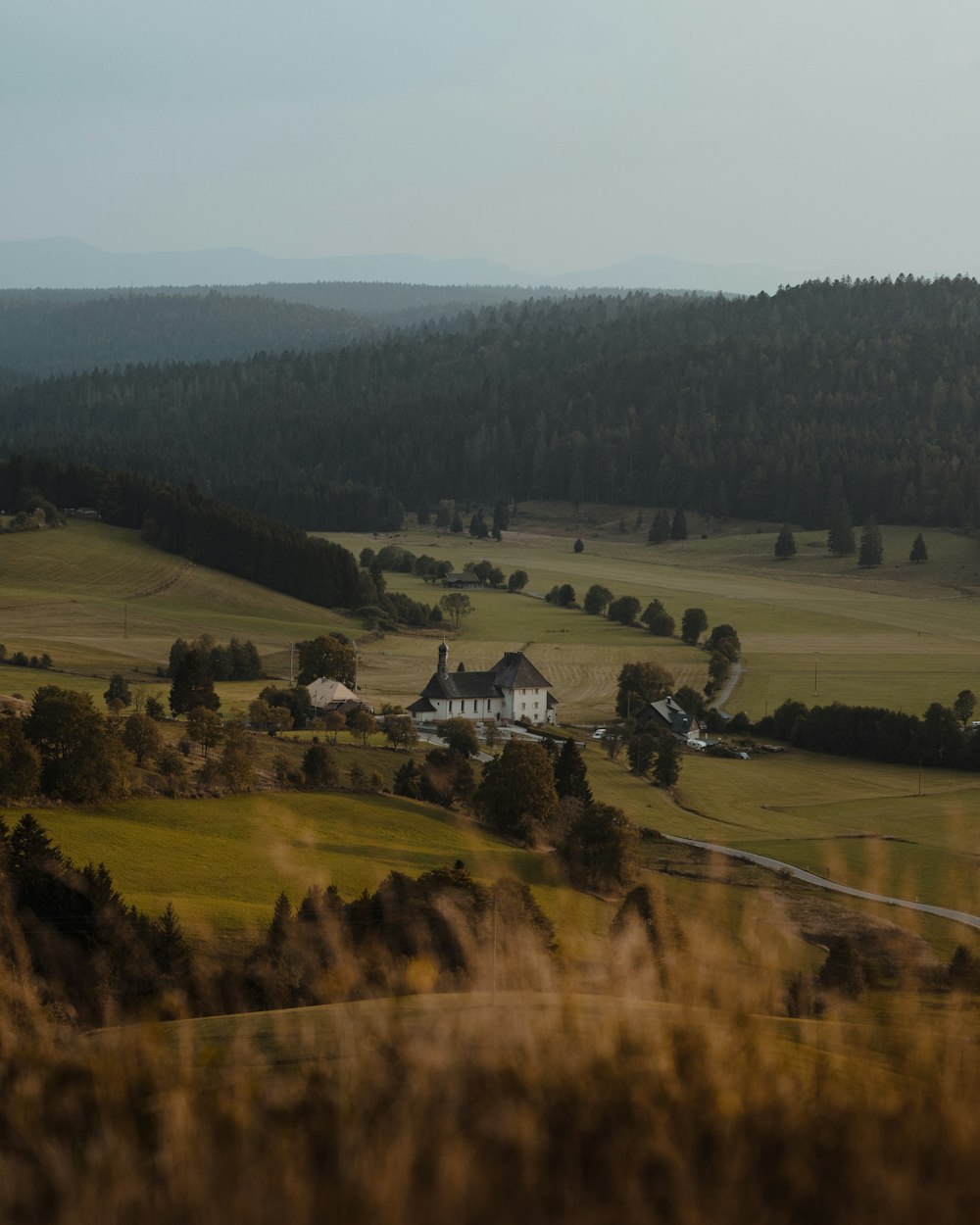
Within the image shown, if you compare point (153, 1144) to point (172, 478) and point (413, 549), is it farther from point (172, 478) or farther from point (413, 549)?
point (172, 478)

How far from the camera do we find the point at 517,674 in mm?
72375

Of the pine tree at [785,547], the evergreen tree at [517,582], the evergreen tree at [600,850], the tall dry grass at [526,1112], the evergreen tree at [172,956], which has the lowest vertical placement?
the evergreen tree at [517,582]

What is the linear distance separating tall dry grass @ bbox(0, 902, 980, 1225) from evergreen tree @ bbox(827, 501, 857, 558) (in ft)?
455

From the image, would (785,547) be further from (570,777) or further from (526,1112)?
(526,1112)

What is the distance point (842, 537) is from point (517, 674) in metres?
77.2

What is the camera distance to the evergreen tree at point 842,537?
141375 mm

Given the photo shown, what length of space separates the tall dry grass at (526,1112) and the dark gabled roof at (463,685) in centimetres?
6408

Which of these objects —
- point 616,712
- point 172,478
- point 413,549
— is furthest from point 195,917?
point 172,478

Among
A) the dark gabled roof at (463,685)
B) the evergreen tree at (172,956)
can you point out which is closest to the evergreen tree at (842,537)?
the dark gabled roof at (463,685)

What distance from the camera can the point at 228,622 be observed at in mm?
95812

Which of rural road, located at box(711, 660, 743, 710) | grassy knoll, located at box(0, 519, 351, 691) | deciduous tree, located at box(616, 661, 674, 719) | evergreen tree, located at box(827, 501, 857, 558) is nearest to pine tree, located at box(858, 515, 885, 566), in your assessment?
evergreen tree, located at box(827, 501, 857, 558)

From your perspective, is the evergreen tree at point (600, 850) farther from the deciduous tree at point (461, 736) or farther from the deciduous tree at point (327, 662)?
the deciduous tree at point (327, 662)

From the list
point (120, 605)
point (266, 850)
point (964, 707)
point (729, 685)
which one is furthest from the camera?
point (120, 605)

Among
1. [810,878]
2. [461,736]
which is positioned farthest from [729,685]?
[810,878]
